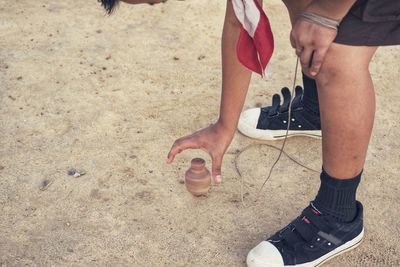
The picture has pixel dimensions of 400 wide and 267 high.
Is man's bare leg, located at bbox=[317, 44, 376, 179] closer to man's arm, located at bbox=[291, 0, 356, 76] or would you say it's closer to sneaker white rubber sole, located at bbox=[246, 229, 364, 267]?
man's arm, located at bbox=[291, 0, 356, 76]

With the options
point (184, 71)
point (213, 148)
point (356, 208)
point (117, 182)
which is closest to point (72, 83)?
point (184, 71)

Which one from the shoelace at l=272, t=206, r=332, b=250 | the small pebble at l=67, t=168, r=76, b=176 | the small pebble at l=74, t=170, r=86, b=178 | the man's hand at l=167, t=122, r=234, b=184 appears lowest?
the small pebble at l=67, t=168, r=76, b=176

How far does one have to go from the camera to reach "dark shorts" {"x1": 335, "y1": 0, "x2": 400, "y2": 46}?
1.51 meters

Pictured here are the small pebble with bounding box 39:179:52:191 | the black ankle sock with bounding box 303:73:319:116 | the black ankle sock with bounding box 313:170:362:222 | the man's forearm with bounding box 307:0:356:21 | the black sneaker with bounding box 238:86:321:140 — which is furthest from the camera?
the black sneaker with bounding box 238:86:321:140

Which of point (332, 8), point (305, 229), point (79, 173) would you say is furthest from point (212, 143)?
point (332, 8)

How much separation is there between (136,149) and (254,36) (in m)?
0.84

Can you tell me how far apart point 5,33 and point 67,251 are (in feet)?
5.38

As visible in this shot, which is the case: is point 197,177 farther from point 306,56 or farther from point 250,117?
point 306,56

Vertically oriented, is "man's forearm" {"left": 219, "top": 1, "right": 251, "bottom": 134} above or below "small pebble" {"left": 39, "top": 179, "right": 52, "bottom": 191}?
above

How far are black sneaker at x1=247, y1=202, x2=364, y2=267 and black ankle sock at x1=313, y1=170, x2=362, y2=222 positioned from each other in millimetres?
23

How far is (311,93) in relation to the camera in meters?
2.31

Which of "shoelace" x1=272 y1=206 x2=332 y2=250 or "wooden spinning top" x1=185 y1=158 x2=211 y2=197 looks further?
"wooden spinning top" x1=185 y1=158 x2=211 y2=197

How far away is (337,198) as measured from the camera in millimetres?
1772

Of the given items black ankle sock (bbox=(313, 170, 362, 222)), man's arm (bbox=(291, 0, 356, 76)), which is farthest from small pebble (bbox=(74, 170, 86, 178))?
man's arm (bbox=(291, 0, 356, 76))
